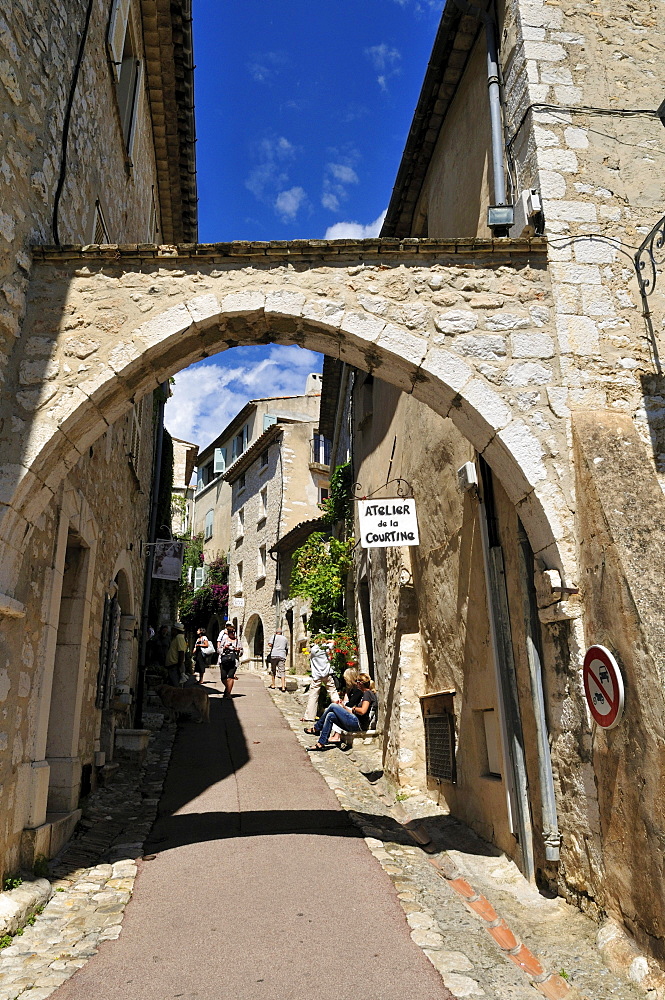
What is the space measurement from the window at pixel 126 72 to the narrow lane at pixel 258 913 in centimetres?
678

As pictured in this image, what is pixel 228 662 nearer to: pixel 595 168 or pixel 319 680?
pixel 319 680

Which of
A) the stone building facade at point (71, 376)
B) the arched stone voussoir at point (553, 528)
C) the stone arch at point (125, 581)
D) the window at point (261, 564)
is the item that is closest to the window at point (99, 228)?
the stone building facade at point (71, 376)

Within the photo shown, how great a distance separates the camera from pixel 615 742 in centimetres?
366

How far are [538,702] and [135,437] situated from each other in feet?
20.7

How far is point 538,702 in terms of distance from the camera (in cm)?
435

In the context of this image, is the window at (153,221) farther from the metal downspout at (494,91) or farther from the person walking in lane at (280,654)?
the person walking in lane at (280,654)

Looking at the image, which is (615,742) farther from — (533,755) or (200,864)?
(200,864)

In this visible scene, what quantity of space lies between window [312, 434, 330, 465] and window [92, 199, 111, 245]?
614 inches

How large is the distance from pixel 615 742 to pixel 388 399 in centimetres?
635

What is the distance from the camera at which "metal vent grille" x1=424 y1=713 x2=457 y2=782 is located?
21.0 ft

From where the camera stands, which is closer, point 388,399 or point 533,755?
point 533,755

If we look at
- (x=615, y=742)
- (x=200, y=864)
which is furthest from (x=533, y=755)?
(x=200, y=864)

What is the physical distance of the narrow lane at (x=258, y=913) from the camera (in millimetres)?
3213

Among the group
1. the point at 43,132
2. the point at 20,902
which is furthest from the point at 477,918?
the point at 43,132
